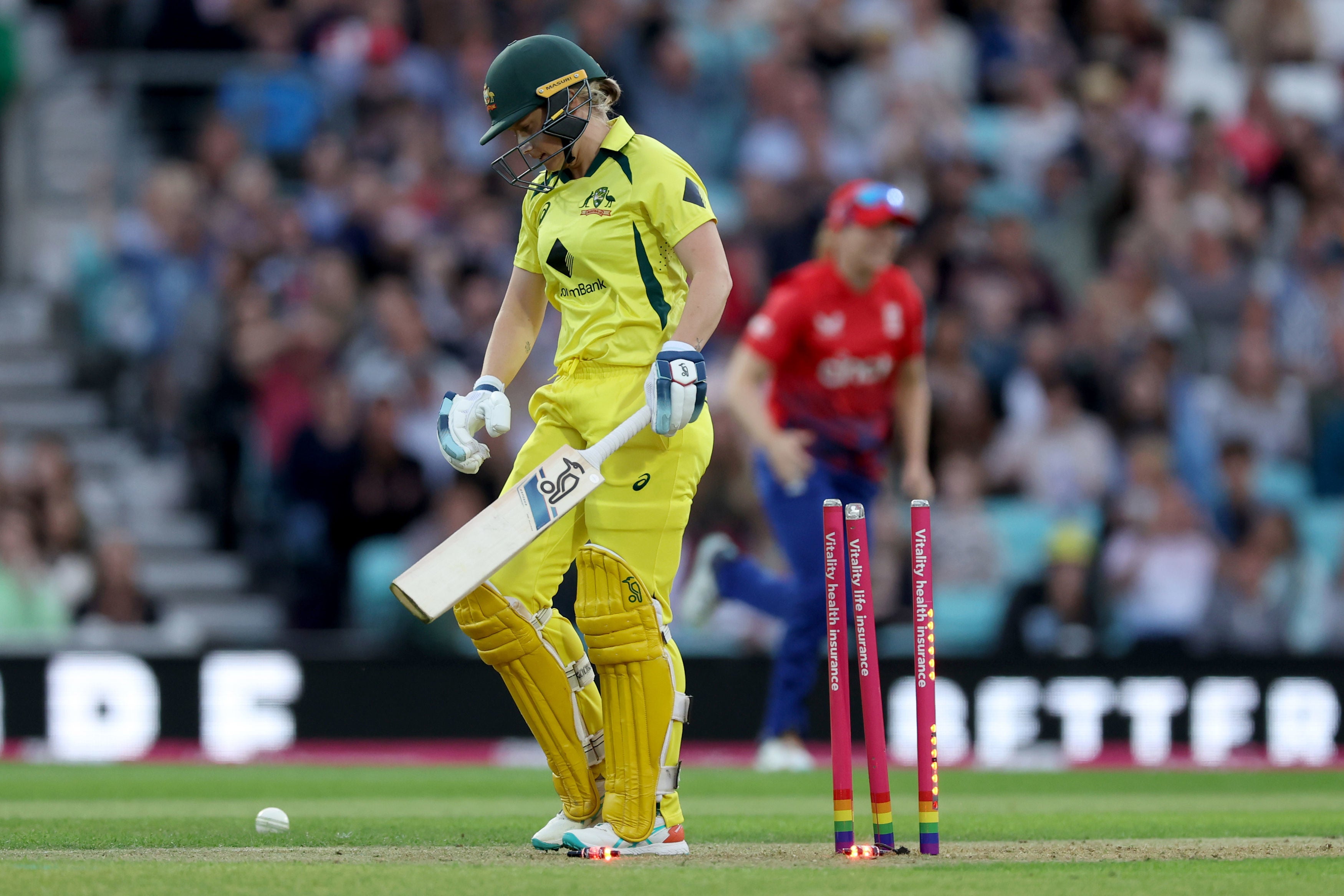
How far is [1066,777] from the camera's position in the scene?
333 inches

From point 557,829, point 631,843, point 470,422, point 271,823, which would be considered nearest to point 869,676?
point 631,843

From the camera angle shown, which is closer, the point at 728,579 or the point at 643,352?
the point at 643,352

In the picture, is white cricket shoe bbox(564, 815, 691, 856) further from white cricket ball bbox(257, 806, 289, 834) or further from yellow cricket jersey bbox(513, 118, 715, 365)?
yellow cricket jersey bbox(513, 118, 715, 365)

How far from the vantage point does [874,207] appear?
767 centimetres

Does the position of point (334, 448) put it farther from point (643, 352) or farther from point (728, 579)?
point (643, 352)

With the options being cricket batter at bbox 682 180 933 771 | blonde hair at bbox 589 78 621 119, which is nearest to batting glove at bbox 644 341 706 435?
blonde hair at bbox 589 78 621 119

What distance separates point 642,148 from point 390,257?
6.77 m

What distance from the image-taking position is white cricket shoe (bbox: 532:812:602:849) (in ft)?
16.5

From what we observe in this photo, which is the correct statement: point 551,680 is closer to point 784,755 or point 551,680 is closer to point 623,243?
point 623,243

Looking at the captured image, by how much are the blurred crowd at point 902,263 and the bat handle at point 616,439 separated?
5.47m

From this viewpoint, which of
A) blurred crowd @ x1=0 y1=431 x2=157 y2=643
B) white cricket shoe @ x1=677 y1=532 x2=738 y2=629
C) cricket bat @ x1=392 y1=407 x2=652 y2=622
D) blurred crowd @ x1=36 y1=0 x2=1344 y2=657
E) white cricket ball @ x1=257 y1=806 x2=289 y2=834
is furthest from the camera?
blurred crowd @ x1=36 y1=0 x2=1344 y2=657

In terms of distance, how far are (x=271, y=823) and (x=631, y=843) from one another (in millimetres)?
1276

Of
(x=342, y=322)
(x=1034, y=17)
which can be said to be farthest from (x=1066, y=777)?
(x=1034, y=17)

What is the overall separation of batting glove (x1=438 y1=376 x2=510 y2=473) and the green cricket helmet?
0.58 m
